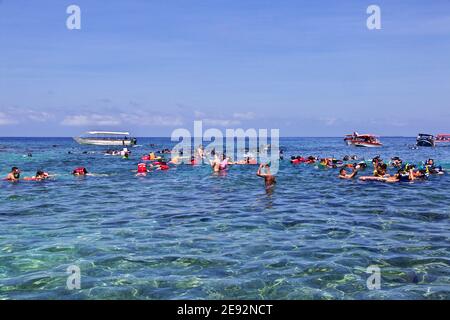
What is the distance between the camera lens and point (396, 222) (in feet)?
64.3

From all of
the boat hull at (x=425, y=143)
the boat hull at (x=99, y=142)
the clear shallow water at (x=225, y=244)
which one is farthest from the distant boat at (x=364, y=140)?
the clear shallow water at (x=225, y=244)

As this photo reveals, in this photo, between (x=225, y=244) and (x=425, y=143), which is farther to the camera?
(x=425, y=143)

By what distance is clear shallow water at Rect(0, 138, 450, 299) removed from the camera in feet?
38.9

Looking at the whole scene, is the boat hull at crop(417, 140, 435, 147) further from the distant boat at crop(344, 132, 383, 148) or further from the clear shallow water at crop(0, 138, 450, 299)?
the clear shallow water at crop(0, 138, 450, 299)

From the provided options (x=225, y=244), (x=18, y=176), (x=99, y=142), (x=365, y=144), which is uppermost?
(x=99, y=142)

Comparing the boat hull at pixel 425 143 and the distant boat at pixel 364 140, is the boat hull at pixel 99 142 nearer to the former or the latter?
the distant boat at pixel 364 140

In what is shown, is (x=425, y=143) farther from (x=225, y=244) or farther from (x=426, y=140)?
(x=225, y=244)

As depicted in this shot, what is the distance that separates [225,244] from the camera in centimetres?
1593

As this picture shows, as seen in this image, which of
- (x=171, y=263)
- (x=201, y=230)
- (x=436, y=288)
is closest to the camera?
(x=436, y=288)

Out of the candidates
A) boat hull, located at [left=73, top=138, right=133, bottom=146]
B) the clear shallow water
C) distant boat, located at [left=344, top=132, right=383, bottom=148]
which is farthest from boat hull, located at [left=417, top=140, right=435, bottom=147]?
the clear shallow water

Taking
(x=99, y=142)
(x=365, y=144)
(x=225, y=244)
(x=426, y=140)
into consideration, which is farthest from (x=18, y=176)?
(x=426, y=140)

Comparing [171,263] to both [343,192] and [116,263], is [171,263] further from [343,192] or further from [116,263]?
[343,192]
